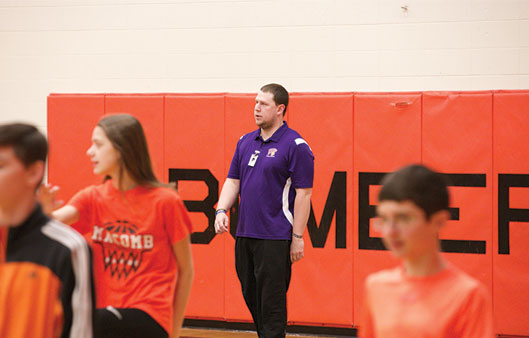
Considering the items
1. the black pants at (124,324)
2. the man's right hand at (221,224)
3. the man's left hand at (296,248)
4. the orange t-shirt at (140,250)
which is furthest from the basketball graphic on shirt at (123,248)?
the man's left hand at (296,248)

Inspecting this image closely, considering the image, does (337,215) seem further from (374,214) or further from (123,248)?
(123,248)

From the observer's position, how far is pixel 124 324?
2248 mm

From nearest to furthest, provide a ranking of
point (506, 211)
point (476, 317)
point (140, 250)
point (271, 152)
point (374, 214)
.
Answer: point (476, 317) → point (140, 250) → point (271, 152) → point (506, 211) → point (374, 214)

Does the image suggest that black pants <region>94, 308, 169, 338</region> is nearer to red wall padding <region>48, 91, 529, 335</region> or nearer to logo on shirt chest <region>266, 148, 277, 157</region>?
logo on shirt chest <region>266, 148, 277, 157</region>

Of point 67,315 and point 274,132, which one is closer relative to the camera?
point 67,315

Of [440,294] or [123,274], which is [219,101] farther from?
[440,294]

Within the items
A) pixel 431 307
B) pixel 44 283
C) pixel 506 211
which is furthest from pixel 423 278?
pixel 506 211

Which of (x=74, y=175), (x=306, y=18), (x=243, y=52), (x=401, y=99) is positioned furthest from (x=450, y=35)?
(x=74, y=175)

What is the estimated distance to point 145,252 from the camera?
7.73ft

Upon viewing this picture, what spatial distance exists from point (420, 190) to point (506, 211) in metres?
3.60

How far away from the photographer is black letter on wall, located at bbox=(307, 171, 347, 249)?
504 centimetres

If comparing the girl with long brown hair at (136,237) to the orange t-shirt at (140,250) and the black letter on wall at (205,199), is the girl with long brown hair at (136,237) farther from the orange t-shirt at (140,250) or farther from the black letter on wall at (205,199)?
the black letter on wall at (205,199)

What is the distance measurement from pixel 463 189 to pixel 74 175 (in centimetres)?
339

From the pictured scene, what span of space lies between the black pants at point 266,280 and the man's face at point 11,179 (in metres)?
2.23
